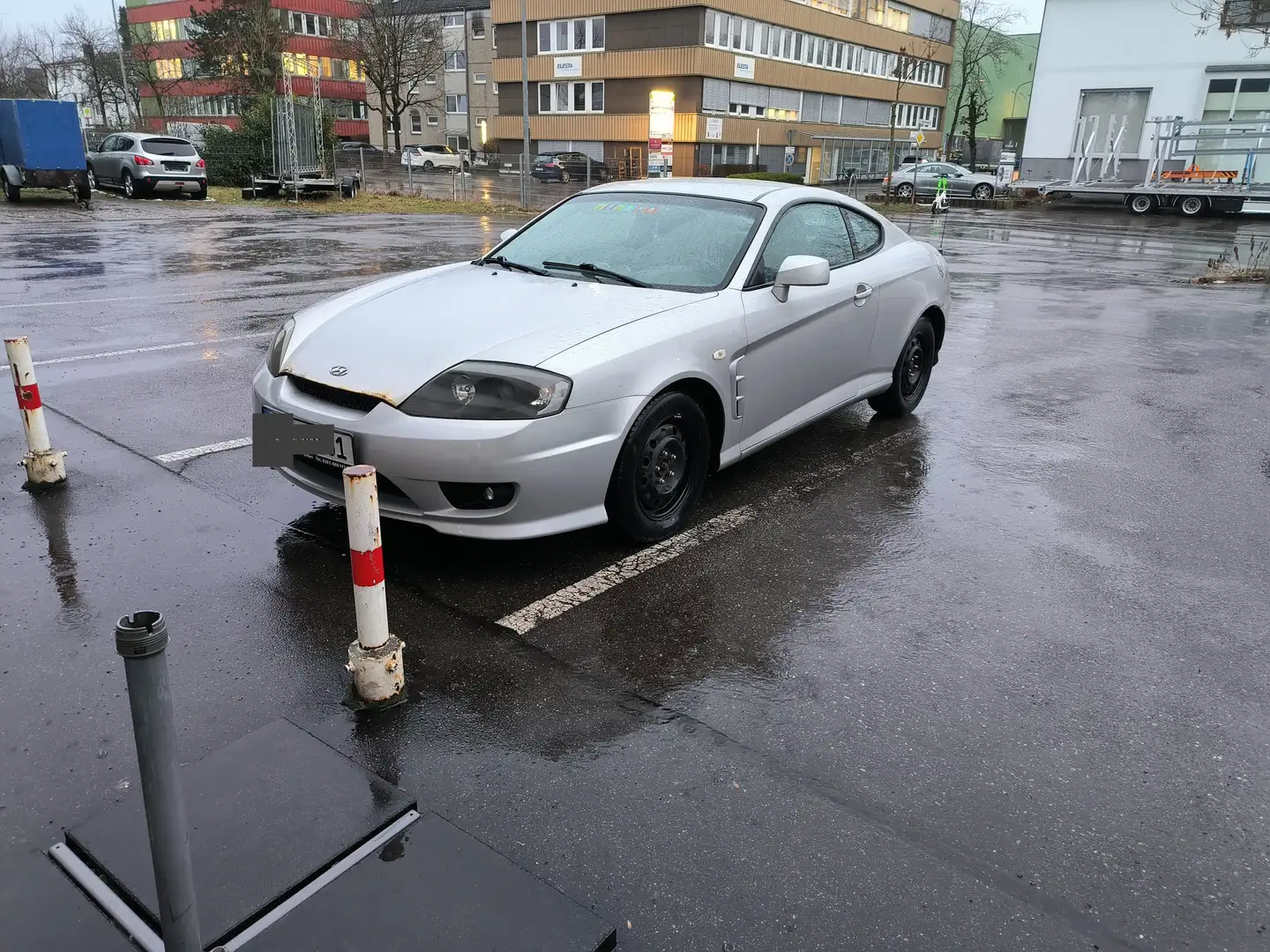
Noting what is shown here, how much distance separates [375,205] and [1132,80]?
31.5 m

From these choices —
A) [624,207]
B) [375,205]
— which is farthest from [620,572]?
[375,205]

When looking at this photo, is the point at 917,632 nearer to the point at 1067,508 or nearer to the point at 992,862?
the point at 992,862

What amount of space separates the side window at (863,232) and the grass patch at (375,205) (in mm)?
21783

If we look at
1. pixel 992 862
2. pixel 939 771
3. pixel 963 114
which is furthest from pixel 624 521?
pixel 963 114

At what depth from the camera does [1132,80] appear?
39.1m

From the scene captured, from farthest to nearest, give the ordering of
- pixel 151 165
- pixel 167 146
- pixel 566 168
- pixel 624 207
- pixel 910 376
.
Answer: pixel 566 168 → pixel 167 146 → pixel 151 165 → pixel 910 376 → pixel 624 207

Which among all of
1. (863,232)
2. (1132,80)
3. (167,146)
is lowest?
(863,232)

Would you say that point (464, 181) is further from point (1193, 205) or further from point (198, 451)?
point (198, 451)

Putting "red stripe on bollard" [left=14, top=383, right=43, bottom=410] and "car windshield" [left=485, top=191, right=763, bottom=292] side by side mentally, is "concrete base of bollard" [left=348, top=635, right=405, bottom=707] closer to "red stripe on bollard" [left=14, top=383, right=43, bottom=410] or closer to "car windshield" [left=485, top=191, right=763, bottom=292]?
"car windshield" [left=485, top=191, right=763, bottom=292]

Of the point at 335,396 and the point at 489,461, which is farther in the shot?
the point at 335,396

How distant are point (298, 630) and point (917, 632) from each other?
2408 millimetres

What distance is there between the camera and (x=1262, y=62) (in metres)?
36.2

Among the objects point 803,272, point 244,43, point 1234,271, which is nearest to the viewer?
point 803,272

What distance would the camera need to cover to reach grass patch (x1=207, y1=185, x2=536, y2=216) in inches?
1068
